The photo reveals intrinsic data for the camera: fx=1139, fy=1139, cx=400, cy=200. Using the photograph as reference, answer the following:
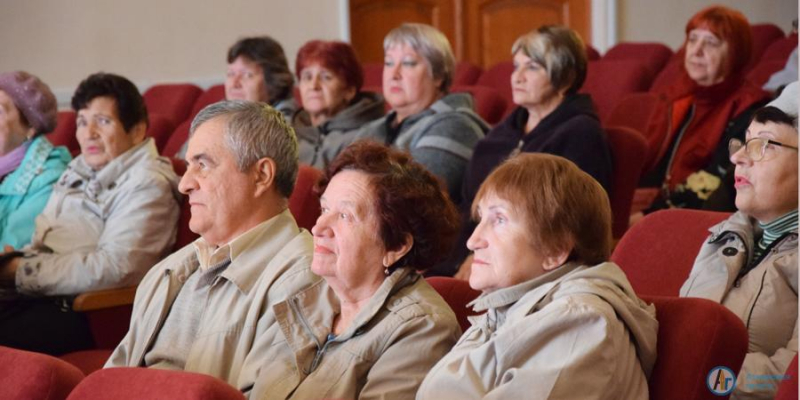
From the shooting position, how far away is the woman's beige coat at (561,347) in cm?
147

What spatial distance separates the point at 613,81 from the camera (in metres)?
4.57

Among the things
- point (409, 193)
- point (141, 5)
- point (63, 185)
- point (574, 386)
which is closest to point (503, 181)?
point (409, 193)

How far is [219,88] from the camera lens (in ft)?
17.6

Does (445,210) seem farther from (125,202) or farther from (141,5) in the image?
(141,5)

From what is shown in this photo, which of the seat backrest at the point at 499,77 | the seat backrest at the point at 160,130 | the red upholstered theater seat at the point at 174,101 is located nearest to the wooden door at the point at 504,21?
the seat backrest at the point at 499,77

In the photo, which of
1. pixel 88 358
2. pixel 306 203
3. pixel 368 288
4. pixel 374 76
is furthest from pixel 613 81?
pixel 368 288

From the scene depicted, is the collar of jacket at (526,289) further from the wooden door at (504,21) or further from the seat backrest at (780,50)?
the wooden door at (504,21)

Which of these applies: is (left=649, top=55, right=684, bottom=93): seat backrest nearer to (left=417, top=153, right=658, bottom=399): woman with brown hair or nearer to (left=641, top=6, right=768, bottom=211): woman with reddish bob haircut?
(left=641, top=6, right=768, bottom=211): woman with reddish bob haircut

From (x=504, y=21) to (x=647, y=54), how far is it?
1895 mm

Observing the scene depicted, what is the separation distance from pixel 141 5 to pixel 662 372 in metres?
5.70

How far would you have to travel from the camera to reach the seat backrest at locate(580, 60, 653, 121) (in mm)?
4527

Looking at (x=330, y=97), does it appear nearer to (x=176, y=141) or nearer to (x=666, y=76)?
(x=176, y=141)

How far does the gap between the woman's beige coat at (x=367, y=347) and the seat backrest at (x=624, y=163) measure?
3.99 feet
